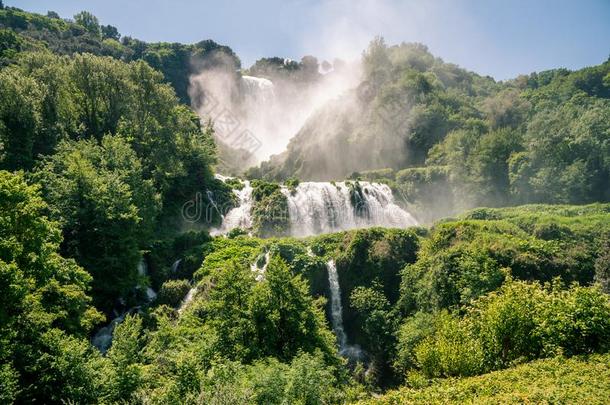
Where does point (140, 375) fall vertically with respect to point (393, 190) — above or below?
below

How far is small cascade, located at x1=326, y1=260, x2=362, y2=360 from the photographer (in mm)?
32125

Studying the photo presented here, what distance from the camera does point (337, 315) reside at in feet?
112

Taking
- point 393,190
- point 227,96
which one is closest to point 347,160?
point 393,190

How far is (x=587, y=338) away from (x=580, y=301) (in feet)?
4.84

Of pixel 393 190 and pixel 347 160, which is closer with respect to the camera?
pixel 393 190

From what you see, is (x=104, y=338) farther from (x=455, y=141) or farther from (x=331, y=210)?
(x=455, y=141)

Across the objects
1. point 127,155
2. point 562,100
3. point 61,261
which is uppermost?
point 562,100

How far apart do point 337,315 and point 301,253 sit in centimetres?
576

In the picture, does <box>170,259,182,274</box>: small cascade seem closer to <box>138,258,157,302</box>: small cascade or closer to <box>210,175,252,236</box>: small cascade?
<box>138,258,157,302</box>: small cascade

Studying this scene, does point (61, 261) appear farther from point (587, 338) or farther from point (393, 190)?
point (393, 190)

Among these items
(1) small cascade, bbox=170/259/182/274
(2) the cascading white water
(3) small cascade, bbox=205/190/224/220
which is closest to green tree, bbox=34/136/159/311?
(1) small cascade, bbox=170/259/182/274

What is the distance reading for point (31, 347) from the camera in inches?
679

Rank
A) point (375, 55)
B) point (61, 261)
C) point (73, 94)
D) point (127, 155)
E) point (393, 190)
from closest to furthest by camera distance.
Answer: point (61, 261) → point (127, 155) → point (73, 94) → point (393, 190) → point (375, 55)

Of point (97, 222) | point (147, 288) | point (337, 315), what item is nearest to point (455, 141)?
point (337, 315)
